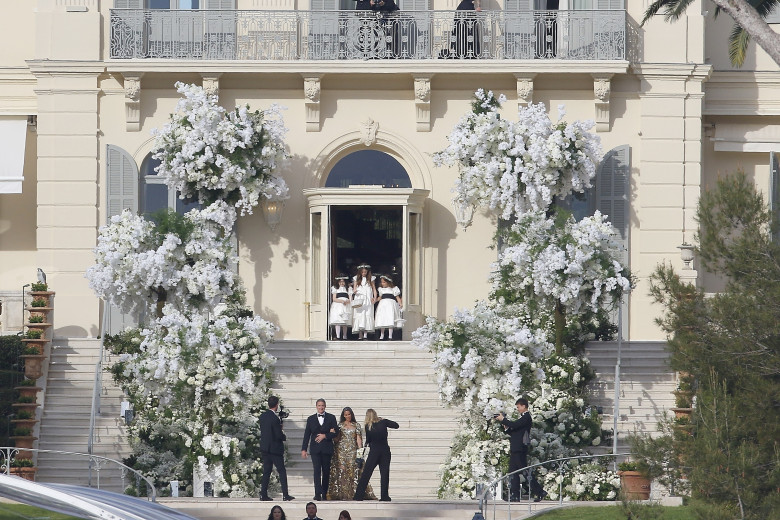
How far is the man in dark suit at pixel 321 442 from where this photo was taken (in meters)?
Result: 21.0

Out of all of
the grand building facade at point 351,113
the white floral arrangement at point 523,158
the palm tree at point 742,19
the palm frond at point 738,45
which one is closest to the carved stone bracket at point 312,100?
the grand building facade at point 351,113

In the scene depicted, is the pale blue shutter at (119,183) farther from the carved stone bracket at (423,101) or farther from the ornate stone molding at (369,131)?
the carved stone bracket at (423,101)

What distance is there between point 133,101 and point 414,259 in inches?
213

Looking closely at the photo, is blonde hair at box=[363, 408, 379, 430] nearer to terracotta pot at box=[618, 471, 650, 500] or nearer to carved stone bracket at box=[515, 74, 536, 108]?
terracotta pot at box=[618, 471, 650, 500]

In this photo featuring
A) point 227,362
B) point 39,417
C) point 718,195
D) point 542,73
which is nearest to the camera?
point 718,195

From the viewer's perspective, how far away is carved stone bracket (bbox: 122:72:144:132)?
1127 inches

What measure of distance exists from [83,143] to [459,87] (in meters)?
6.43

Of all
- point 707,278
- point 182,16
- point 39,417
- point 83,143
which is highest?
point 182,16

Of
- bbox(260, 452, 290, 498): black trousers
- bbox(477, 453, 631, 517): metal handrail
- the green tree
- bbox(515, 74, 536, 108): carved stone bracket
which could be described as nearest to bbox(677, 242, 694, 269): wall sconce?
bbox(515, 74, 536, 108): carved stone bracket

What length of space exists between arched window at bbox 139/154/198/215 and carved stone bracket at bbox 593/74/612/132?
22.7 feet

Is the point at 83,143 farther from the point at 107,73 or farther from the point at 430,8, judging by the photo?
the point at 430,8

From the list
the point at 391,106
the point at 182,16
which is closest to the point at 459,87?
the point at 391,106

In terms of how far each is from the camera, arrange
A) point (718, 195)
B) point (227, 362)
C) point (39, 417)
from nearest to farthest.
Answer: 1. point (718, 195)
2. point (227, 362)
3. point (39, 417)

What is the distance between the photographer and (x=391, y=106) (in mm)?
29141
